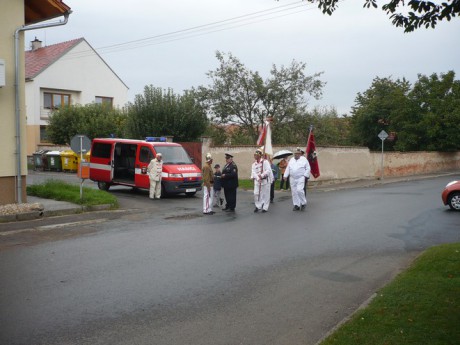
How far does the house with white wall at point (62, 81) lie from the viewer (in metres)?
42.2

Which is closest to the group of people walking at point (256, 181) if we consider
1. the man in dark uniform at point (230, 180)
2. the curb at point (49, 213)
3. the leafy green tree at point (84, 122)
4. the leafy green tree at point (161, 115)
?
the man in dark uniform at point (230, 180)

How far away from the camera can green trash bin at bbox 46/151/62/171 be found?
32.9 metres

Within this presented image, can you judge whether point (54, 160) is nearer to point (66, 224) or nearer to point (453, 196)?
point (66, 224)

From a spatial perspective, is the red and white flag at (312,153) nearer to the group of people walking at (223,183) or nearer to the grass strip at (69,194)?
the group of people walking at (223,183)

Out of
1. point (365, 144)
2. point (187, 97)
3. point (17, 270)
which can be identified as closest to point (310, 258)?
point (17, 270)

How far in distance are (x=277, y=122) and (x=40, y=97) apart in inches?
837

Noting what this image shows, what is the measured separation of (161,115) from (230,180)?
1409 cm

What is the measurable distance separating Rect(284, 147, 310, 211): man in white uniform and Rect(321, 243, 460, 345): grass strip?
26.1 feet

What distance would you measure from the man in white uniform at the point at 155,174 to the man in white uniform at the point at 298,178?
4782 millimetres

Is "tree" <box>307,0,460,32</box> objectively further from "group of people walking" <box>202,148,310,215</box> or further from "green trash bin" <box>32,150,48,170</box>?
"green trash bin" <box>32,150,48,170</box>

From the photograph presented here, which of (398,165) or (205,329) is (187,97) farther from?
(205,329)

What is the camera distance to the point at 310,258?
28.7 feet

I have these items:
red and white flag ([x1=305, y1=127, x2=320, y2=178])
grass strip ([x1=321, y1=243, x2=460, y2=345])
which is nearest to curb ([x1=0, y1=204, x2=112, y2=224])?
red and white flag ([x1=305, y1=127, x2=320, y2=178])

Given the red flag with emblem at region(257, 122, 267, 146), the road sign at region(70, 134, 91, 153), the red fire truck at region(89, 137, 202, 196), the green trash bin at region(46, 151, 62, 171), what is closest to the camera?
the road sign at region(70, 134, 91, 153)
